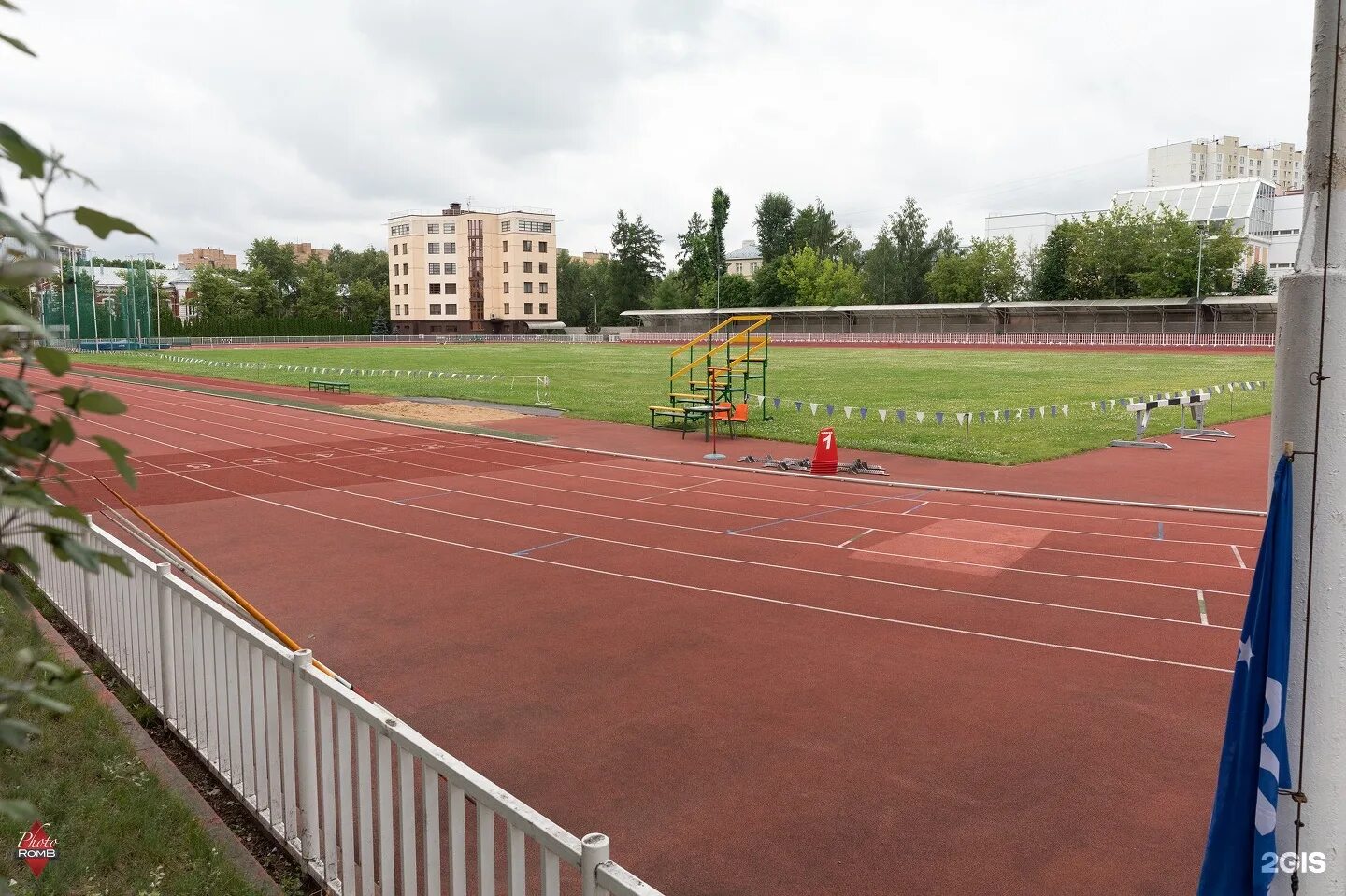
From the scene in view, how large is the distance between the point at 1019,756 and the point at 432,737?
404 centimetres

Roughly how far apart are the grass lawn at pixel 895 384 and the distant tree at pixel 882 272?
3345 centimetres

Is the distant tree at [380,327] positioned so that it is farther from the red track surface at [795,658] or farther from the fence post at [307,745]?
the fence post at [307,745]

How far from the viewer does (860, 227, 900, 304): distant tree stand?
97.4m

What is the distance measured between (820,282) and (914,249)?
33.0 feet

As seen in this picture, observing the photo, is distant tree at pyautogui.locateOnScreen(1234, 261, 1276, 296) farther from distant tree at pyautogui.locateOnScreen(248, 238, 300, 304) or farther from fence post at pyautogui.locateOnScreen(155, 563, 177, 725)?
distant tree at pyautogui.locateOnScreen(248, 238, 300, 304)

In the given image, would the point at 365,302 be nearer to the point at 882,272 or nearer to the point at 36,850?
the point at 882,272

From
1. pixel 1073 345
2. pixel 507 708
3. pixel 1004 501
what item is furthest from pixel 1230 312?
pixel 507 708

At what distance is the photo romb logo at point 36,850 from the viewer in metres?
4.70

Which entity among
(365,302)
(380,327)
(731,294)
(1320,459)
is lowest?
(1320,459)

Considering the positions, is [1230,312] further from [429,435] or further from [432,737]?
[432,737]

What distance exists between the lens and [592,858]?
307 cm

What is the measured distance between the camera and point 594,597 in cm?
1034

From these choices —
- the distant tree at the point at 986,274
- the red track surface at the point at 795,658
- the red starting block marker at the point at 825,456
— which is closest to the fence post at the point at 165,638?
the red track surface at the point at 795,658

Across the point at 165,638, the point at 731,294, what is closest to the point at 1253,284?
the point at 731,294
